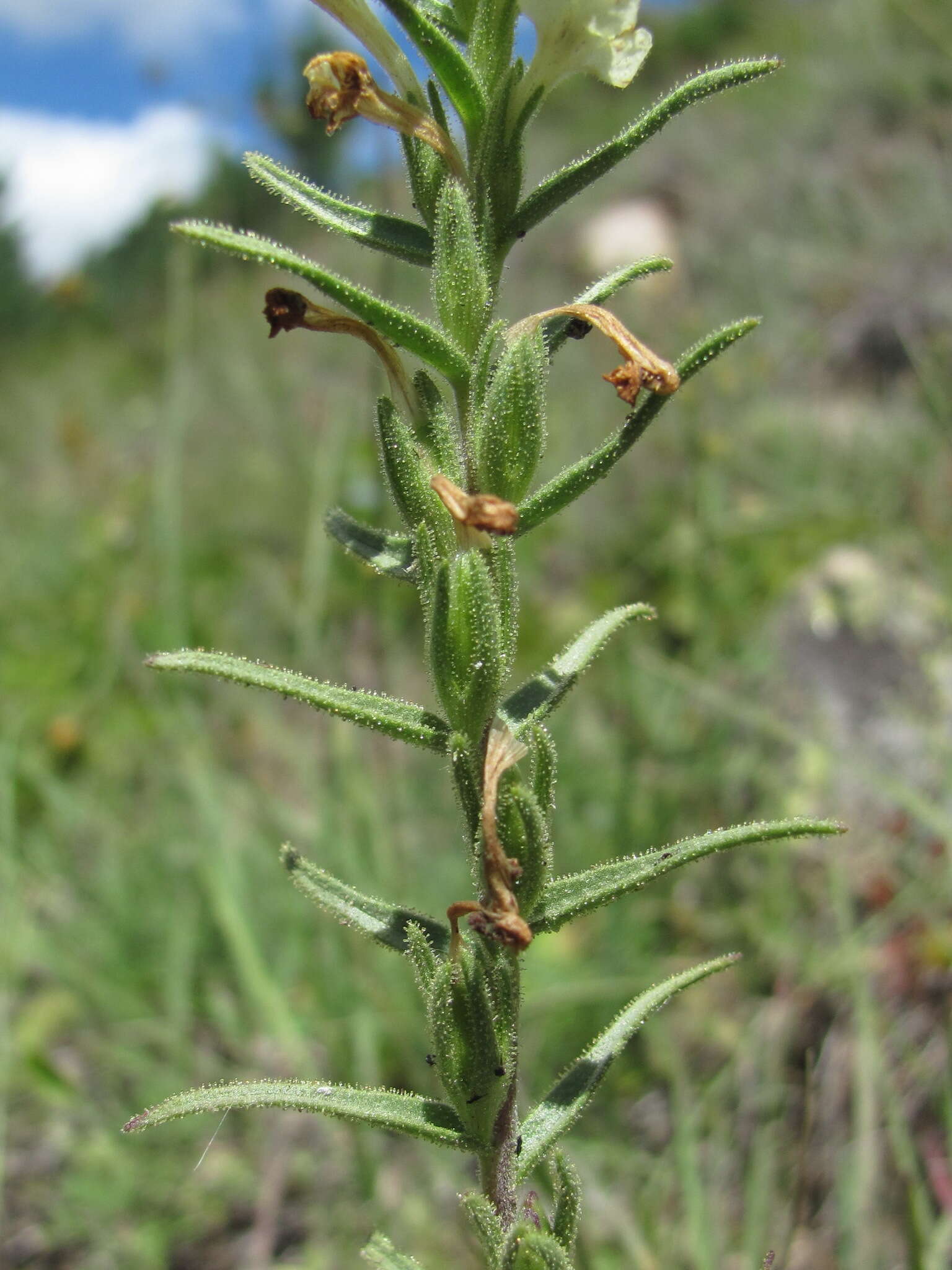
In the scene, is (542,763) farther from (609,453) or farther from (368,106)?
(368,106)

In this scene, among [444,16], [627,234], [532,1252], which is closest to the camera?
[532,1252]

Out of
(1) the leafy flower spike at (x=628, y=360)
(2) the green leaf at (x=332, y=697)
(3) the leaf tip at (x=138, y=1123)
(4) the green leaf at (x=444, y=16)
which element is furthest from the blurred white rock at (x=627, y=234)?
(3) the leaf tip at (x=138, y=1123)

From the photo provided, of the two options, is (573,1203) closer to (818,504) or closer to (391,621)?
(391,621)

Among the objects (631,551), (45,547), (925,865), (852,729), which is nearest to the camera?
(925,865)

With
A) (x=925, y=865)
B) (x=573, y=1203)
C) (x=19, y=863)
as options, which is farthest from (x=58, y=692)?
(x=573, y=1203)

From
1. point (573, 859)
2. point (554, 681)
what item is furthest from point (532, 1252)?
point (573, 859)

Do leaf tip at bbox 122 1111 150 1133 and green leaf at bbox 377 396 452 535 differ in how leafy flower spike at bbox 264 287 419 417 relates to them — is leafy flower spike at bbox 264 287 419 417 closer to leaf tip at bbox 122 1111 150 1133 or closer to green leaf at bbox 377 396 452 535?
green leaf at bbox 377 396 452 535

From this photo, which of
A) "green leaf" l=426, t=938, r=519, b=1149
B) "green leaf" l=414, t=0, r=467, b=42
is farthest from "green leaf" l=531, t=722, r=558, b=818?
"green leaf" l=414, t=0, r=467, b=42
